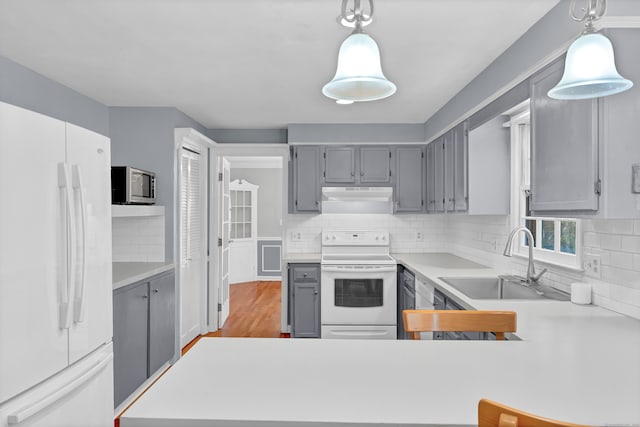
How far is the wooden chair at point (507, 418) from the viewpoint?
67cm

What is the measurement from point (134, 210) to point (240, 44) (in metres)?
1.60

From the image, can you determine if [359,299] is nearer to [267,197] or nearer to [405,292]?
[405,292]

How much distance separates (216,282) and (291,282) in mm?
1090

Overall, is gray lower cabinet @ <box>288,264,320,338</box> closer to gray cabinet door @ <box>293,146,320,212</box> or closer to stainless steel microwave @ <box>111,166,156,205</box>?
gray cabinet door @ <box>293,146,320,212</box>

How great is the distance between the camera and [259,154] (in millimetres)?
4699

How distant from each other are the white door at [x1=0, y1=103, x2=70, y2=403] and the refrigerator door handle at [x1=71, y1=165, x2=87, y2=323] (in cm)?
7

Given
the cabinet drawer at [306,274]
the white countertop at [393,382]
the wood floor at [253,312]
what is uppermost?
the white countertop at [393,382]

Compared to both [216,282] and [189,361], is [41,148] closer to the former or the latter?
[189,361]

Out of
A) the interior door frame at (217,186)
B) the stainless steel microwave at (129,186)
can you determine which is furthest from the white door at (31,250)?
the interior door frame at (217,186)

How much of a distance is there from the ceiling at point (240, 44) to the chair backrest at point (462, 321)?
1.43 meters

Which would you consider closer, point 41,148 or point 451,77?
point 41,148

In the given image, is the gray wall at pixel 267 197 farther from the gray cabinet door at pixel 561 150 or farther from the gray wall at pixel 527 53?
the gray cabinet door at pixel 561 150

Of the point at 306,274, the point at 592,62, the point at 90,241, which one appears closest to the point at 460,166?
the point at 306,274

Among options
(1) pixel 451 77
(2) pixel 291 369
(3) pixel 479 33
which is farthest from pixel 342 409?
(1) pixel 451 77
